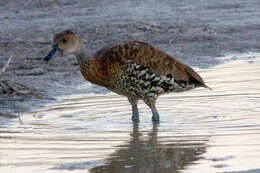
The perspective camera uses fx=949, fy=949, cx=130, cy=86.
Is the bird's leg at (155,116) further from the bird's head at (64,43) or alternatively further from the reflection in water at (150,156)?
the bird's head at (64,43)

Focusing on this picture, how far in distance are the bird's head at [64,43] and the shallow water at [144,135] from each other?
0.70m

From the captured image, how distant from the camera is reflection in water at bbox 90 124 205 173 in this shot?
24.2 ft

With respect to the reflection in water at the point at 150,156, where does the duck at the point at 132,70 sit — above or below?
above

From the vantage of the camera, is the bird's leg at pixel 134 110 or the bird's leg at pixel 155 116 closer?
the bird's leg at pixel 155 116

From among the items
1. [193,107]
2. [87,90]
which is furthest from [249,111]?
[87,90]

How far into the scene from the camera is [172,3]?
17.6 m

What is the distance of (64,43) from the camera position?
980 cm

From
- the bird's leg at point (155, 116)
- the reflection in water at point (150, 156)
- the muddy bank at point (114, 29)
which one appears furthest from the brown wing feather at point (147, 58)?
the muddy bank at point (114, 29)

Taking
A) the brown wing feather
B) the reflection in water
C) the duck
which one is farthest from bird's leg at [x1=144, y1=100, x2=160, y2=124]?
the reflection in water

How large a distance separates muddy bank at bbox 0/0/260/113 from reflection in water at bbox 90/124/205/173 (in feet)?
10.4

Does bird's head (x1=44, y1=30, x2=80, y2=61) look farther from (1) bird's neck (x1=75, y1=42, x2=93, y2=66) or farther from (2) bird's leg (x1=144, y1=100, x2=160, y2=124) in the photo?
(2) bird's leg (x1=144, y1=100, x2=160, y2=124)

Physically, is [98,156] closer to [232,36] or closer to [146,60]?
[146,60]

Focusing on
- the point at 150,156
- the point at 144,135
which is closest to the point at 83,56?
the point at 144,135

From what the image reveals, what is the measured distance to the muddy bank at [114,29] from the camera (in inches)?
496
